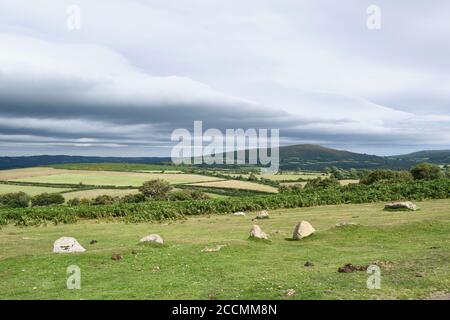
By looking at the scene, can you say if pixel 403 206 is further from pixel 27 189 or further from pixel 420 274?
pixel 27 189

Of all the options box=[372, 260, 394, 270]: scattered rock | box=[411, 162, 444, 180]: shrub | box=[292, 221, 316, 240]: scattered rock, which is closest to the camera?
box=[372, 260, 394, 270]: scattered rock

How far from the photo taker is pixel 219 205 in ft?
231

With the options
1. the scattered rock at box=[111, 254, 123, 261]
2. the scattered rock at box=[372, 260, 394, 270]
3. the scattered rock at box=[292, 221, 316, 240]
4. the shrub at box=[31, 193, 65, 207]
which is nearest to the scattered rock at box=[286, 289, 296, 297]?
the scattered rock at box=[372, 260, 394, 270]

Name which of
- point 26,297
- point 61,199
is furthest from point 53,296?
point 61,199

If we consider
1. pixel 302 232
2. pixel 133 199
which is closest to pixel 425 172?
pixel 133 199

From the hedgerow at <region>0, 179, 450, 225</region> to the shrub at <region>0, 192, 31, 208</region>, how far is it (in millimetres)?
32466

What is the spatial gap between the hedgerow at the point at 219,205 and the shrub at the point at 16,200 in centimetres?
3247

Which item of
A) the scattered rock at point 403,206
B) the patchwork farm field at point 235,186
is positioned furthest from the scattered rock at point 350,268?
the patchwork farm field at point 235,186

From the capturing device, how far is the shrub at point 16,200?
94.6 meters

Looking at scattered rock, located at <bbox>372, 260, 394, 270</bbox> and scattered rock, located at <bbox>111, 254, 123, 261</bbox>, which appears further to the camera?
scattered rock, located at <bbox>111, 254, 123, 261</bbox>

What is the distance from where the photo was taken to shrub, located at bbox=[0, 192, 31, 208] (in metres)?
94.6

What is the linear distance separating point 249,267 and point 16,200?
86762mm

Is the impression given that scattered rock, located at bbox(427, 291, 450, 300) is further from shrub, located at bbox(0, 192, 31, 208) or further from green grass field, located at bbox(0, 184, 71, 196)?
green grass field, located at bbox(0, 184, 71, 196)
